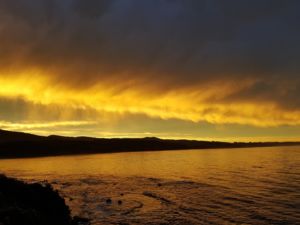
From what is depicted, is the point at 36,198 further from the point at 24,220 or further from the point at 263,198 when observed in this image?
the point at 263,198

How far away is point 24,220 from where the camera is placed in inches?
835

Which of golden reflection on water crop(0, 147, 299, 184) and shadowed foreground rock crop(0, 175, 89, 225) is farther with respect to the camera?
golden reflection on water crop(0, 147, 299, 184)

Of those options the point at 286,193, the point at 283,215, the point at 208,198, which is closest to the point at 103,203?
the point at 208,198

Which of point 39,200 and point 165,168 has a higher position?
point 39,200

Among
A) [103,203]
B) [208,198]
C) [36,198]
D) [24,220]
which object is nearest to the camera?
[24,220]

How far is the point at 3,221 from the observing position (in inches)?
768

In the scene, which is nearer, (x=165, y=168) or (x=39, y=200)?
(x=39, y=200)

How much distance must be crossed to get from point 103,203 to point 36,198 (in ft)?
49.5

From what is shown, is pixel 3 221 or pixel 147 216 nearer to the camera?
pixel 3 221

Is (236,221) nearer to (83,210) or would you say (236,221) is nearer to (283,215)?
(283,215)

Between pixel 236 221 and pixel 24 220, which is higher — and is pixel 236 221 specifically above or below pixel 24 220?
below

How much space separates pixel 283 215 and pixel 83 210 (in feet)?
69.8

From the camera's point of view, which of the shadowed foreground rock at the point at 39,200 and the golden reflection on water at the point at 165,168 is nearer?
the shadowed foreground rock at the point at 39,200

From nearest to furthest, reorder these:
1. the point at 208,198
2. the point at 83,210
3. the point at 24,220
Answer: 1. the point at 24,220
2. the point at 83,210
3. the point at 208,198
